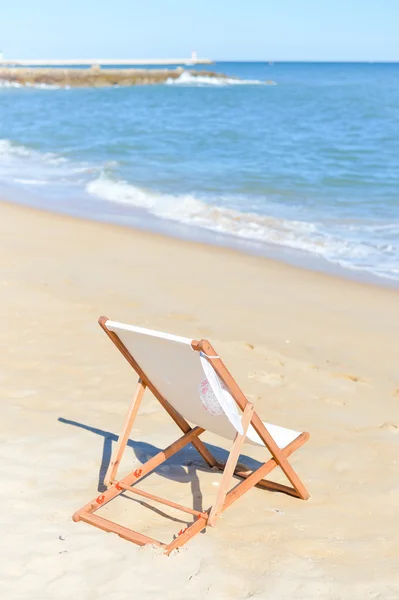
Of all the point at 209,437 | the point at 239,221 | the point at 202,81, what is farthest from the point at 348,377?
the point at 202,81

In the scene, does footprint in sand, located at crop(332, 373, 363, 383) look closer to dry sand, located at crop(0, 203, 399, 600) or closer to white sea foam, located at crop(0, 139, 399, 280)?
dry sand, located at crop(0, 203, 399, 600)

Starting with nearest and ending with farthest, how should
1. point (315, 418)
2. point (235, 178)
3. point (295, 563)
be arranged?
point (295, 563)
point (315, 418)
point (235, 178)

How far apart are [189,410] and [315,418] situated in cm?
128

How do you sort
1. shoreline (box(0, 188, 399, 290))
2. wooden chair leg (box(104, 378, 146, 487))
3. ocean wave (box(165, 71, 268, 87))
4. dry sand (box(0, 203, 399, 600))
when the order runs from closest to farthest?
dry sand (box(0, 203, 399, 600)) < wooden chair leg (box(104, 378, 146, 487)) < shoreline (box(0, 188, 399, 290)) < ocean wave (box(165, 71, 268, 87))

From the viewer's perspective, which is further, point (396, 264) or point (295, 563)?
point (396, 264)

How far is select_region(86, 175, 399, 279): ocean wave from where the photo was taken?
8.56 m

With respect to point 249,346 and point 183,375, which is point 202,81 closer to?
point 249,346

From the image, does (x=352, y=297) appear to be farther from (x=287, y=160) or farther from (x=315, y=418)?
(x=287, y=160)

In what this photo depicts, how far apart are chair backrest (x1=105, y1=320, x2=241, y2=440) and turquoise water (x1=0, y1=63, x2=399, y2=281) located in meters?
5.01

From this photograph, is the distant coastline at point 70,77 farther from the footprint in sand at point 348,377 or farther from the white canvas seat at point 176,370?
the white canvas seat at point 176,370

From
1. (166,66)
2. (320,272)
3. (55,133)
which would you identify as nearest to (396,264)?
(320,272)

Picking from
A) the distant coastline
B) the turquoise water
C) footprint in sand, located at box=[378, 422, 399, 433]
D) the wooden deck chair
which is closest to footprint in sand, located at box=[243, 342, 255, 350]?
footprint in sand, located at box=[378, 422, 399, 433]

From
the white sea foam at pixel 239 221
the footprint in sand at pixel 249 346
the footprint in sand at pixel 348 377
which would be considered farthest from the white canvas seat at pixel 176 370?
the white sea foam at pixel 239 221

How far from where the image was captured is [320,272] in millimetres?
7863
